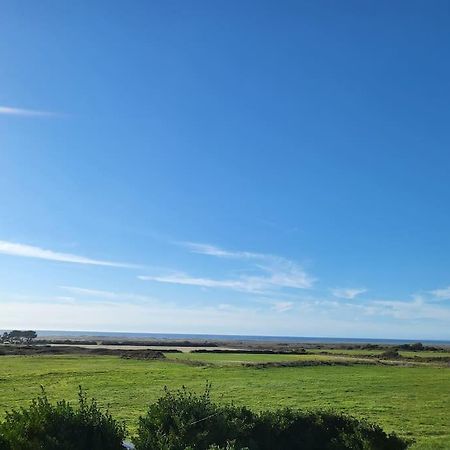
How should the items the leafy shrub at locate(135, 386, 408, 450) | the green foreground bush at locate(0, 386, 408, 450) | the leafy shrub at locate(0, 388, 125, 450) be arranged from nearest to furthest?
the leafy shrub at locate(0, 388, 125, 450) < the green foreground bush at locate(0, 386, 408, 450) < the leafy shrub at locate(135, 386, 408, 450)

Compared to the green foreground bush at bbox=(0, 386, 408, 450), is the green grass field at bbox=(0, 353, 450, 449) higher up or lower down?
lower down

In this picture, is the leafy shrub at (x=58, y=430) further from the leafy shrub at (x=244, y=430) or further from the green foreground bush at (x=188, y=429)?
the leafy shrub at (x=244, y=430)

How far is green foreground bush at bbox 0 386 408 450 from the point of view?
922cm

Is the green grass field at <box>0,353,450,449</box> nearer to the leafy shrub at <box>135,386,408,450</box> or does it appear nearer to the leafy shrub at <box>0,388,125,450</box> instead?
the leafy shrub at <box>135,386,408,450</box>

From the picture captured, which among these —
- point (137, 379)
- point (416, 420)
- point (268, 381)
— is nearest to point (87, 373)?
point (137, 379)

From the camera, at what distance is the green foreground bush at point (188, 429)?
30.2ft

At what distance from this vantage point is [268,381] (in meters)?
41.7

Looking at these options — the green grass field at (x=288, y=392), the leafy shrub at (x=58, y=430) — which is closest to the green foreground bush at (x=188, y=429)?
the leafy shrub at (x=58, y=430)

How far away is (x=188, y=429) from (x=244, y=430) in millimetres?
1329

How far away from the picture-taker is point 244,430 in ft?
35.8

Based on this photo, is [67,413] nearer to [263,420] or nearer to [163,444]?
[163,444]

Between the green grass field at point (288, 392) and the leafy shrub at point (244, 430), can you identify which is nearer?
the leafy shrub at point (244, 430)

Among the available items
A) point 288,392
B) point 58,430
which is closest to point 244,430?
point 58,430

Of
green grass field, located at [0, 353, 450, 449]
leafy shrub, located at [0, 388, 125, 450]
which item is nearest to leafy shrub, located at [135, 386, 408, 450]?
leafy shrub, located at [0, 388, 125, 450]
